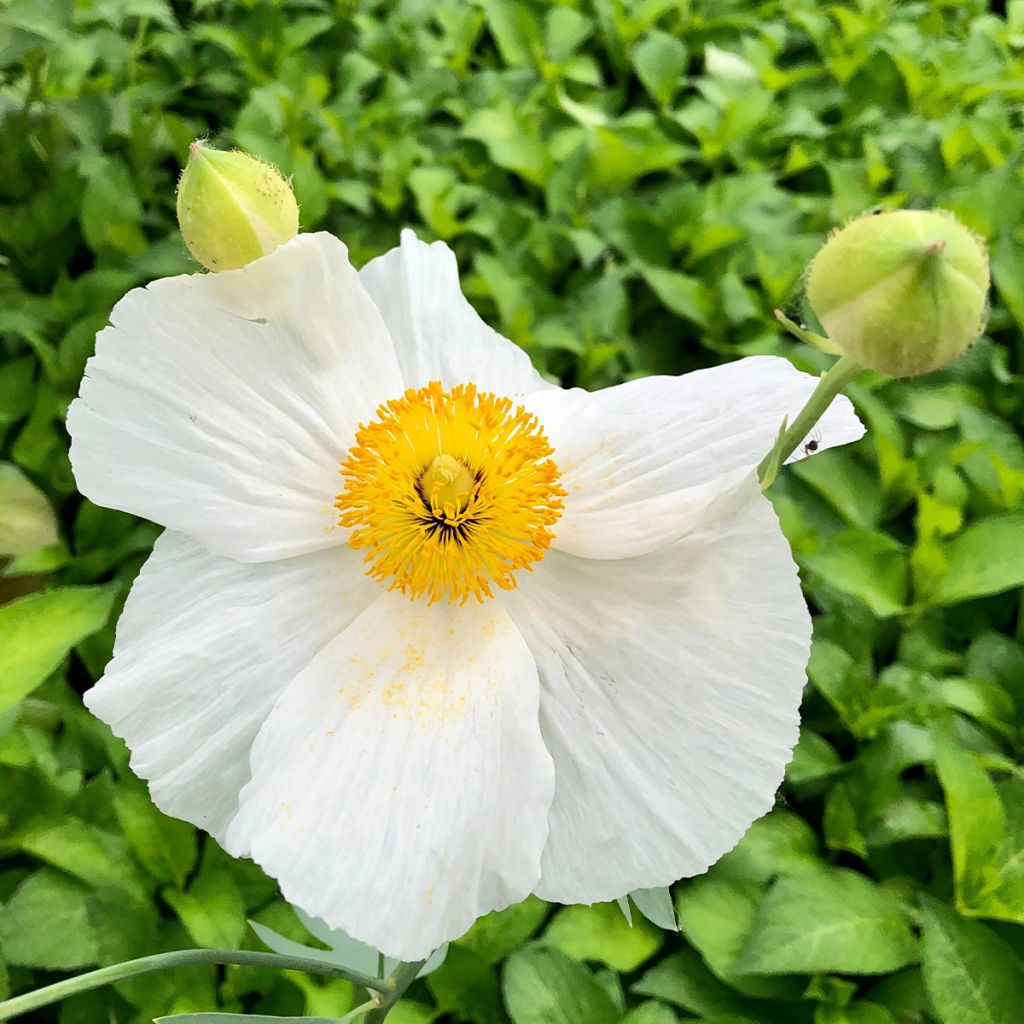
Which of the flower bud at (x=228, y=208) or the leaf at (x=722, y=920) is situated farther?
the leaf at (x=722, y=920)

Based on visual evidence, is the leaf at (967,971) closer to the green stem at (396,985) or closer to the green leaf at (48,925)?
the green stem at (396,985)

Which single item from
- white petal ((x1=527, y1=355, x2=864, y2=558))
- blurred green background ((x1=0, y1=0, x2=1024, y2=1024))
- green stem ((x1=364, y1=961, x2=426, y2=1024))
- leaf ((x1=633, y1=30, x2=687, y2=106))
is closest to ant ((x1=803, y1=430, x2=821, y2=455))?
white petal ((x1=527, y1=355, x2=864, y2=558))

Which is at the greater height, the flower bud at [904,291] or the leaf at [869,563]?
the flower bud at [904,291]

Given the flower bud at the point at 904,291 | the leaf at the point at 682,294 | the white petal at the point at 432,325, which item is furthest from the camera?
the leaf at the point at 682,294

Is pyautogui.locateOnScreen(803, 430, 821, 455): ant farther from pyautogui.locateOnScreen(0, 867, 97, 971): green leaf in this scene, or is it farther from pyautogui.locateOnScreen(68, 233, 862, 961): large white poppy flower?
pyautogui.locateOnScreen(0, 867, 97, 971): green leaf

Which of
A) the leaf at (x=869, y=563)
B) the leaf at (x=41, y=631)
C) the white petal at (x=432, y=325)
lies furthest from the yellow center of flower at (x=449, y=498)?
the leaf at (x=869, y=563)

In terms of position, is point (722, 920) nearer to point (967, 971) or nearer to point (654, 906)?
point (967, 971)

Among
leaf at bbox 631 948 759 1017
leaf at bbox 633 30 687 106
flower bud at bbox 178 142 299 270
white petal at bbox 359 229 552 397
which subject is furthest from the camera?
leaf at bbox 633 30 687 106
